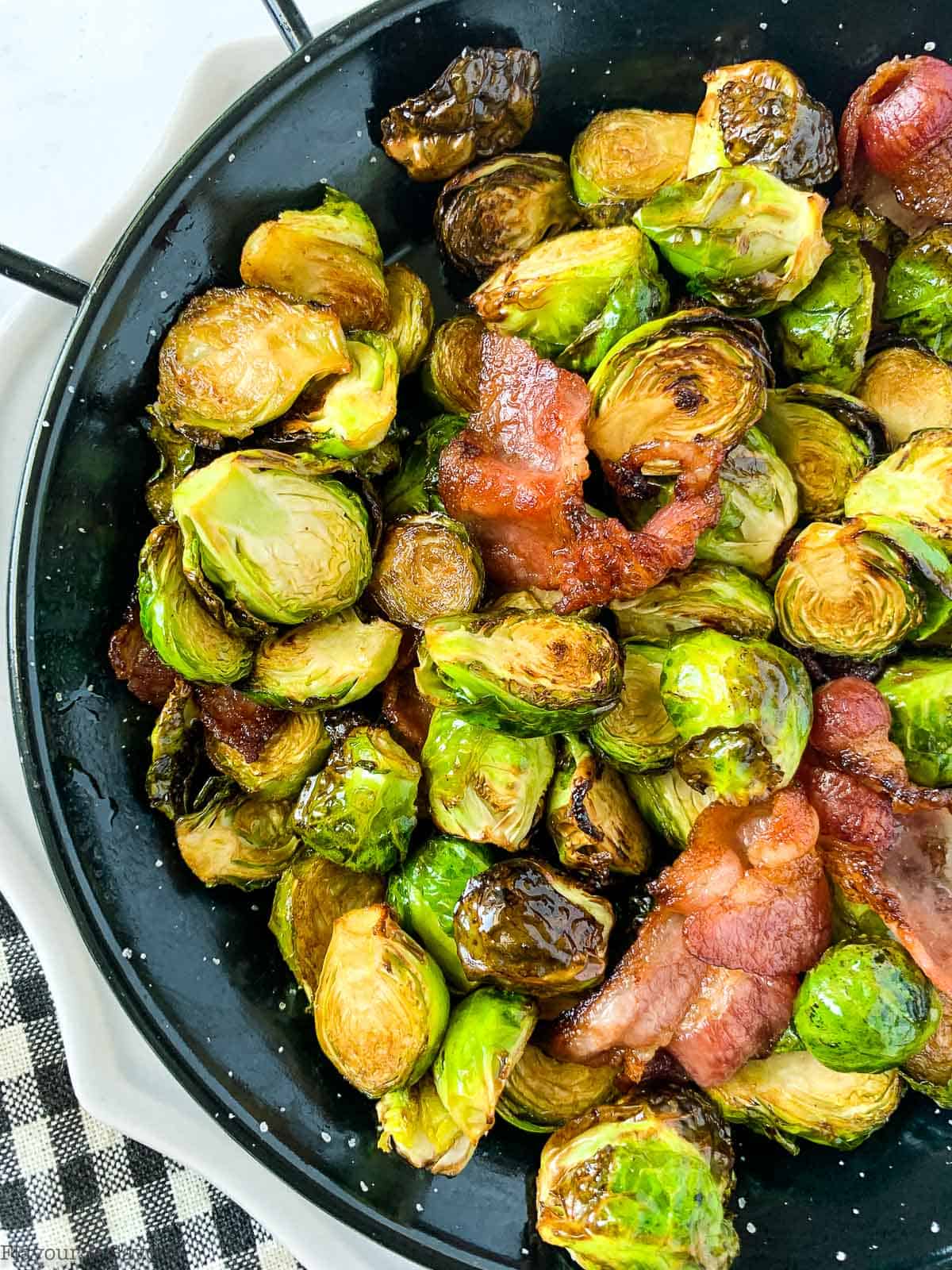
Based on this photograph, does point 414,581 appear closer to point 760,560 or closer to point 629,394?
point 629,394

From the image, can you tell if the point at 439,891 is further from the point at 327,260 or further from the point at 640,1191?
the point at 327,260

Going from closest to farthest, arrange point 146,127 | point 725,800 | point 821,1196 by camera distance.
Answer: point 725,800
point 821,1196
point 146,127

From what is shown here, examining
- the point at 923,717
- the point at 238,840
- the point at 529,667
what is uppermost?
the point at 529,667

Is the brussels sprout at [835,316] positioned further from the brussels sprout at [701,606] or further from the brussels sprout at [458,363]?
the brussels sprout at [458,363]

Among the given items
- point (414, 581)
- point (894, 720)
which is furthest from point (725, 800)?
point (414, 581)

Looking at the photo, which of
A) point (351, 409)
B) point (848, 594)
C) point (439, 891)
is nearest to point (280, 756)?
point (439, 891)

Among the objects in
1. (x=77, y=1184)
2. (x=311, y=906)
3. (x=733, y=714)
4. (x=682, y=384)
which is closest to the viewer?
(x=733, y=714)
